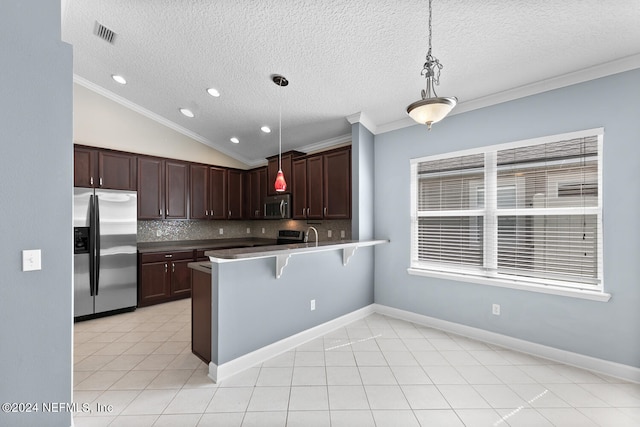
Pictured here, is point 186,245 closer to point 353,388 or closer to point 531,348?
point 353,388

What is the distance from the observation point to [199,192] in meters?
5.24

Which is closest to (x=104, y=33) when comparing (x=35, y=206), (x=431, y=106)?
(x=35, y=206)

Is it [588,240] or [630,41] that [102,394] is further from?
[630,41]

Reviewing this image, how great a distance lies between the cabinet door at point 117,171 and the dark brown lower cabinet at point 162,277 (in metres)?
1.14

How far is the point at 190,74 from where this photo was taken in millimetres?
3336

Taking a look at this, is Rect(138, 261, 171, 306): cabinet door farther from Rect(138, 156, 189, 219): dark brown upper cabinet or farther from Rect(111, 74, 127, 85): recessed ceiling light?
Rect(111, 74, 127, 85): recessed ceiling light

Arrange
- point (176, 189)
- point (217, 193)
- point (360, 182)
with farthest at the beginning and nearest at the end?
1. point (217, 193)
2. point (176, 189)
3. point (360, 182)

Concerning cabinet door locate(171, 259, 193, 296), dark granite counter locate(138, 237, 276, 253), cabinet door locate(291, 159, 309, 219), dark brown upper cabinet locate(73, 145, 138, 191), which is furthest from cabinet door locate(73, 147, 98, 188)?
cabinet door locate(291, 159, 309, 219)

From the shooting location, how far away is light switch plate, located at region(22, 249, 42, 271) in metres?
1.54

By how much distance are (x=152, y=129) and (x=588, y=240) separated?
614 cm

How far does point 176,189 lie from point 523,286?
17.2 feet

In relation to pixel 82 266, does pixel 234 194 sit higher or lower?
higher

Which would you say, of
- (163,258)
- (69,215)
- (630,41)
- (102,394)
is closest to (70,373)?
(102,394)

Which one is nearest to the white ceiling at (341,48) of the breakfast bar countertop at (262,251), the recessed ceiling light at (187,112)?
the recessed ceiling light at (187,112)
